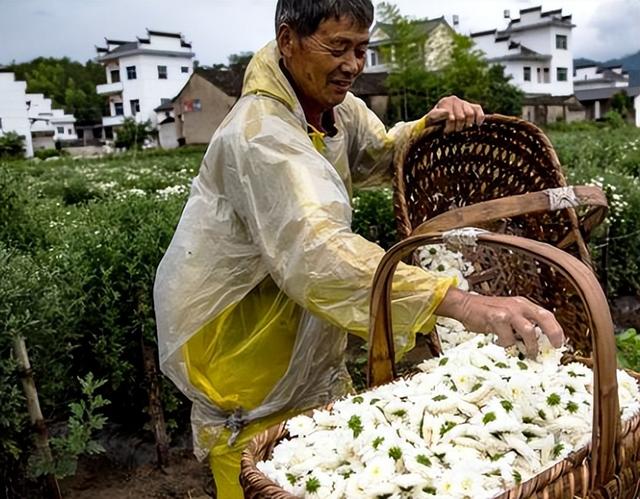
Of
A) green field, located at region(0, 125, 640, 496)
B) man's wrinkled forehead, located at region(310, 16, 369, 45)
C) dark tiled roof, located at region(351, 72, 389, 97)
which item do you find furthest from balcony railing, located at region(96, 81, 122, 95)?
man's wrinkled forehead, located at region(310, 16, 369, 45)

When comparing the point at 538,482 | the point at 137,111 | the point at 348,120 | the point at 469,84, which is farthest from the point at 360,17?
the point at 137,111

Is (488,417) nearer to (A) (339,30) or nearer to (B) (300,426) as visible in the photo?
(B) (300,426)

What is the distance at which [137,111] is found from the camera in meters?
62.6

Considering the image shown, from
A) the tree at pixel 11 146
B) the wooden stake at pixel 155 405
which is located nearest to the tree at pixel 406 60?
the tree at pixel 11 146

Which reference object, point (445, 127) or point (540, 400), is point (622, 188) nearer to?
point (445, 127)

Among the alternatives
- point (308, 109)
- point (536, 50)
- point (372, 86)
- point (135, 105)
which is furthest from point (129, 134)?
point (308, 109)

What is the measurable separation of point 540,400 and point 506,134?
1217 millimetres

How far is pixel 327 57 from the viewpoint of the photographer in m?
1.63

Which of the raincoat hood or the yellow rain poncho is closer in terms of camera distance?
the yellow rain poncho

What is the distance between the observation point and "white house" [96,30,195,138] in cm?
6119

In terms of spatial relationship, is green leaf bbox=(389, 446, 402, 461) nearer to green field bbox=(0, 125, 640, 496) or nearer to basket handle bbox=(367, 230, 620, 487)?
basket handle bbox=(367, 230, 620, 487)

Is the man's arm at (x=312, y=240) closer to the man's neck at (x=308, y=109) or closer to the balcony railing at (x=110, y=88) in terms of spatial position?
the man's neck at (x=308, y=109)

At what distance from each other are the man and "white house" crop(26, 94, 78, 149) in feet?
192

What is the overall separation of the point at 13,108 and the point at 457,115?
53509mm
